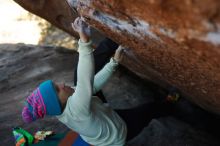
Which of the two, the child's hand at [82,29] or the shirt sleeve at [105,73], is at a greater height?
the child's hand at [82,29]

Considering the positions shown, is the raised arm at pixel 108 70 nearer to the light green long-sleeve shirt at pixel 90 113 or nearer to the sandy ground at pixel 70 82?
the light green long-sleeve shirt at pixel 90 113

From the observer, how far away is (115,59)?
→ 3092 mm

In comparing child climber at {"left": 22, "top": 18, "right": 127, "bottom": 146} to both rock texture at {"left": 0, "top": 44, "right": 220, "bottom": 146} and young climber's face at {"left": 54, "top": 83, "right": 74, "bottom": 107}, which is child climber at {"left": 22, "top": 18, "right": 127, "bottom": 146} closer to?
young climber's face at {"left": 54, "top": 83, "right": 74, "bottom": 107}

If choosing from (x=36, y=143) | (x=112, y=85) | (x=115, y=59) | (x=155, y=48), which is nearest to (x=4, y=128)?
(x=36, y=143)

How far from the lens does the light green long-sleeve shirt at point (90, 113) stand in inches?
103

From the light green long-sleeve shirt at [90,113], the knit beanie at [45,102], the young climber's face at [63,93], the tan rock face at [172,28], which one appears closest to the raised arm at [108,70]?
the light green long-sleeve shirt at [90,113]

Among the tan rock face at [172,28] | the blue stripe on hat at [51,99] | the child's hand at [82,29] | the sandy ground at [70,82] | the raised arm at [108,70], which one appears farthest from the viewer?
the sandy ground at [70,82]

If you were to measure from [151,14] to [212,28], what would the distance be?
307 millimetres

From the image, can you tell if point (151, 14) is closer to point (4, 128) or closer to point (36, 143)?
point (36, 143)

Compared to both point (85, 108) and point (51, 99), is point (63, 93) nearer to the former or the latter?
point (51, 99)

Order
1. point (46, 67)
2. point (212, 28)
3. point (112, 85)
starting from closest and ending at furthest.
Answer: point (212, 28) < point (112, 85) < point (46, 67)

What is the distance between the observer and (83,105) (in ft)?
8.91

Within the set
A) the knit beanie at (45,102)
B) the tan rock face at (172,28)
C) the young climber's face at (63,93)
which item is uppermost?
the tan rock face at (172,28)

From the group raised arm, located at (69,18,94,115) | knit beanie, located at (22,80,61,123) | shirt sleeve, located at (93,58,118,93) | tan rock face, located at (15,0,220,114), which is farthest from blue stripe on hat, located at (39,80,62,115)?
tan rock face, located at (15,0,220,114)
